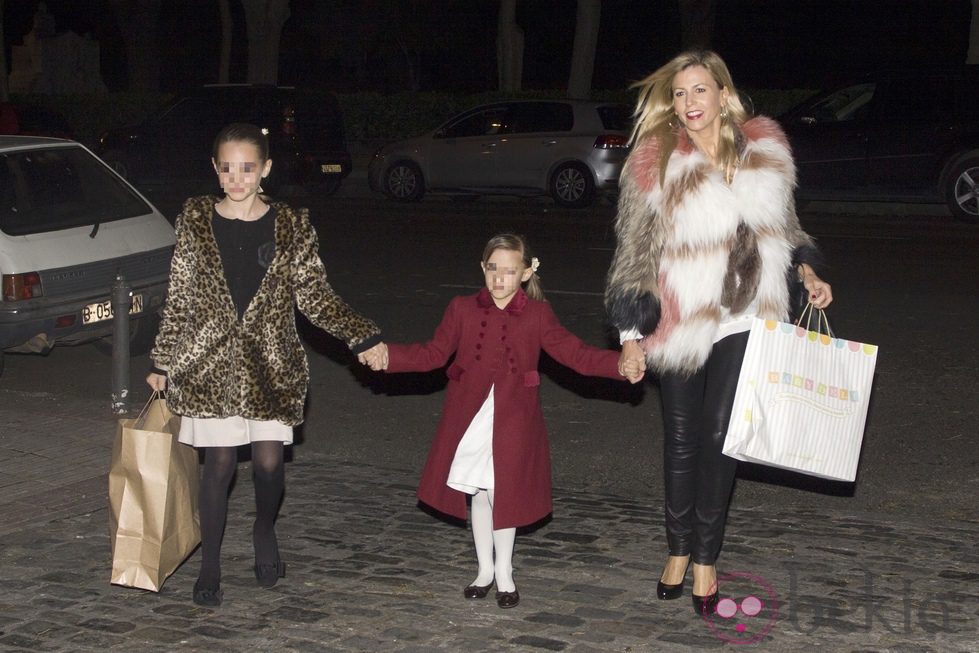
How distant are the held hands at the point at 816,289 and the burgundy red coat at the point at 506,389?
0.70m

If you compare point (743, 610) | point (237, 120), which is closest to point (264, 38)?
point (237, 120)

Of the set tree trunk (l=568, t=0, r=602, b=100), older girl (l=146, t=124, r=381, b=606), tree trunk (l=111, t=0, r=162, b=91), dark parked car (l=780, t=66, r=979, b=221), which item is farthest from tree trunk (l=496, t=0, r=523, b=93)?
older girl (l=146, t=124, r=381, b=606)

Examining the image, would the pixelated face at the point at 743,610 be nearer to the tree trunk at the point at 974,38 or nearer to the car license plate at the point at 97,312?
the car license plate at the point at 97,312

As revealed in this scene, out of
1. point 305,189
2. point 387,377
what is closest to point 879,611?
point 387,377

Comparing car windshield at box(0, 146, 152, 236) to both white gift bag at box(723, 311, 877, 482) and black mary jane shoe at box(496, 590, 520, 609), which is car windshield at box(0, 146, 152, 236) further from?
white gift bag at box(723, 311, 877, 482)

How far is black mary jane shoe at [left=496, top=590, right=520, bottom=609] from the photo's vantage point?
487 cm

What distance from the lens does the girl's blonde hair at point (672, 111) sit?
15.3 ft

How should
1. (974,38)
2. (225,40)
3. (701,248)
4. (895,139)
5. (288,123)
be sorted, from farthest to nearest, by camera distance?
(225,40) → (974,38) → (288,123) → (895,139) → (701,248)

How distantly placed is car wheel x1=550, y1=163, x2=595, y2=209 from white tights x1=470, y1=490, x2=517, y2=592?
1620cm

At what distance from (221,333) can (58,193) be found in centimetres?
498

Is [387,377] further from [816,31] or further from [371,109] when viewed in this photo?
[816,31]

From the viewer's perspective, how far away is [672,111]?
476cm

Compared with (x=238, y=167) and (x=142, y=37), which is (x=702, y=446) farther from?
(x=142, y=37)

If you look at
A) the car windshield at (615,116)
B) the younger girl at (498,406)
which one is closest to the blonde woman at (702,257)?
the younger girl at (498,406)
